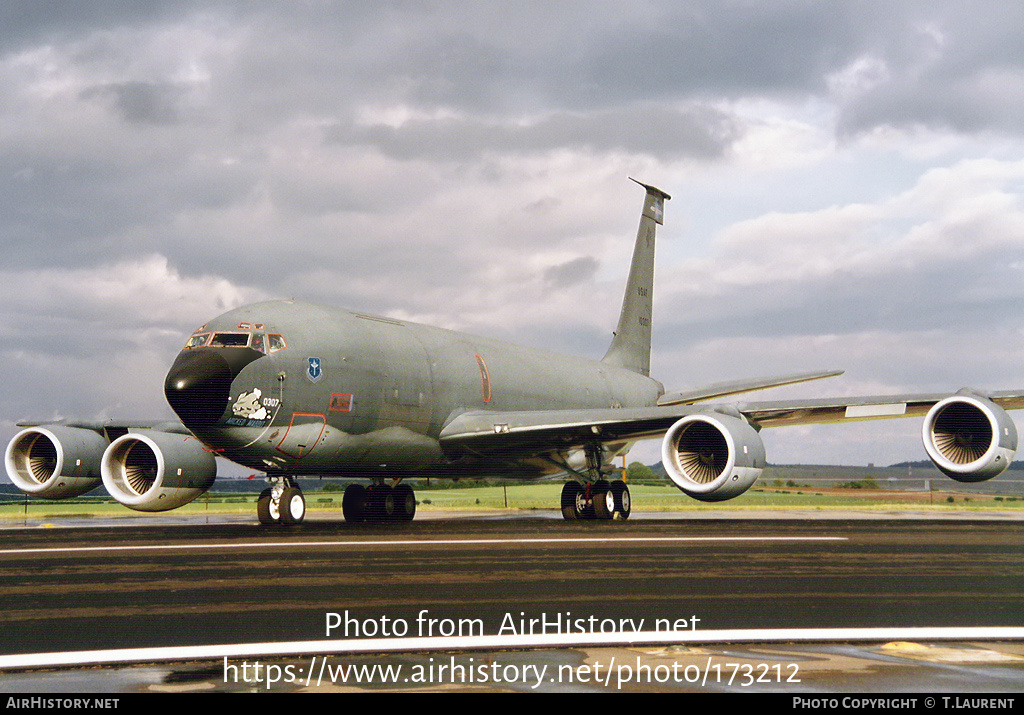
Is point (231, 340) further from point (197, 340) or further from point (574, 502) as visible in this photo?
point (574, 502)

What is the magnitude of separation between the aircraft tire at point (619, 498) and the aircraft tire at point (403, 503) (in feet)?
15.4

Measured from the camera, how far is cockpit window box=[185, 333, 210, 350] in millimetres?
16938

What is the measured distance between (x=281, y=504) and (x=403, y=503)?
5.00 meters

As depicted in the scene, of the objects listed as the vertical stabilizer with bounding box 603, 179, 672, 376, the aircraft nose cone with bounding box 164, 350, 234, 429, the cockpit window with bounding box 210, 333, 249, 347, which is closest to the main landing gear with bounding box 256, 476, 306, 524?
the aircraft nose cone with bounding box 164, 350, 234, 429

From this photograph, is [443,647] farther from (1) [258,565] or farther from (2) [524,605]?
(1) [258,565]

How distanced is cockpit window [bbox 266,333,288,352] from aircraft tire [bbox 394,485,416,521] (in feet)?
20.0

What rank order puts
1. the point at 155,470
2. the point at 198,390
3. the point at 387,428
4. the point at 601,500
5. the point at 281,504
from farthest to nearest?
the point at 601,500 < the point at 155,470 < the point at 387,428 < the point at 281,504 < the point at 198,390

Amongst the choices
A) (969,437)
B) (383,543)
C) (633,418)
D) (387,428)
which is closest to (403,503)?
(387,428)

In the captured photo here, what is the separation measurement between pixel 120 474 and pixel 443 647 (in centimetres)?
1507

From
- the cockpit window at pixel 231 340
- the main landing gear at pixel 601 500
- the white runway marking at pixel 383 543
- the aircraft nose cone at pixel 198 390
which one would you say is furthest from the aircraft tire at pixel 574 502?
the aircraft nose cone at pixel 198 390

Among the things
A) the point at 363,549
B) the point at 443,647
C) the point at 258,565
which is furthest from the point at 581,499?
the point at 443,647

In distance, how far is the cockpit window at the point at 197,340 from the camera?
55.6 ft

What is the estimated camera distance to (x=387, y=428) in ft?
61.8

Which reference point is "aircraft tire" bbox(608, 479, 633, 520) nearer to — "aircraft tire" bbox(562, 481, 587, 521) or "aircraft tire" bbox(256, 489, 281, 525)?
"aircraft tire" bbox(562, 481, 587, 521)
